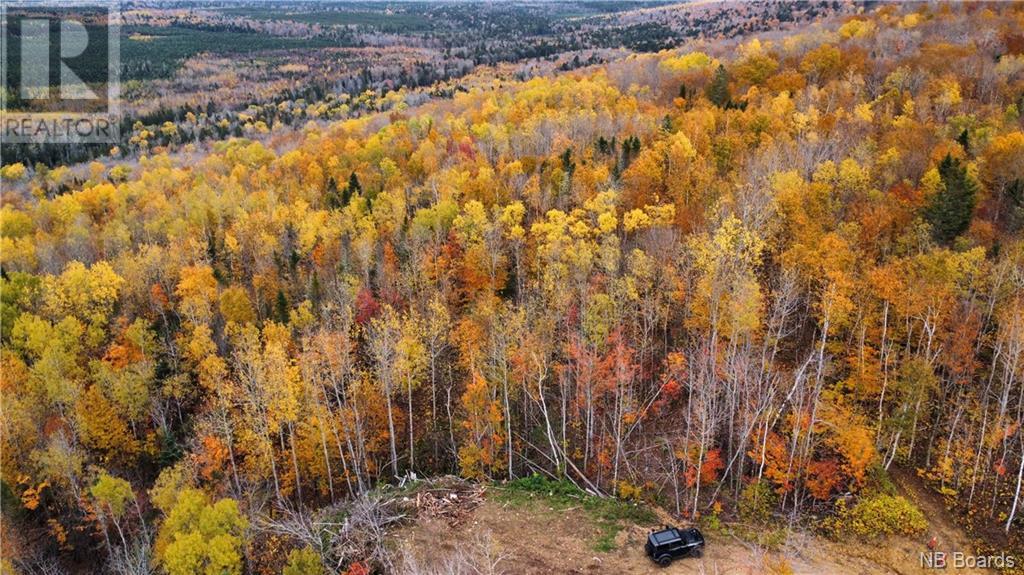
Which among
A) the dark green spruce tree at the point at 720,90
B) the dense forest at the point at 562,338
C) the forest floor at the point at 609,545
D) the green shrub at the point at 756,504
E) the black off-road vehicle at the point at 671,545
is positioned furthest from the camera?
the dark green spruce tree at the point at 720,90

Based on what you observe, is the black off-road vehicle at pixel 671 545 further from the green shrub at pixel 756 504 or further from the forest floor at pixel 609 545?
the green shrub at pixel 756 504

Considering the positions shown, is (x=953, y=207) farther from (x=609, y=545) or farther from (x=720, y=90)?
(x=720, y=90)

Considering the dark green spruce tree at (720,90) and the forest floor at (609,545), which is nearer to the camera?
the forest floor at (609,545)

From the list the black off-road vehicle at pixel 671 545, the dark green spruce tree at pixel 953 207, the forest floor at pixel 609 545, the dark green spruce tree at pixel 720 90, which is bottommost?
the forest floor at pixel 609 545

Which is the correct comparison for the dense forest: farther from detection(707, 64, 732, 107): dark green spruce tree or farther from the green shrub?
detection(707, 64, 732, 107): dark green spruce tree

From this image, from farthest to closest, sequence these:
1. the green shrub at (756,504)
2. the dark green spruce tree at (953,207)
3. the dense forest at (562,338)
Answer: the dark green spruce tree at (953,207)
the dense forest at (562,338)
the green shrub at (756,504)

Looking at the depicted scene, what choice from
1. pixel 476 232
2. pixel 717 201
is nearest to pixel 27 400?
pixel 476 232

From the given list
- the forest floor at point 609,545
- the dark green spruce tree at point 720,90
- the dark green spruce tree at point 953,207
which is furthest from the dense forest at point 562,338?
the dark green spruce tree at point 720,90

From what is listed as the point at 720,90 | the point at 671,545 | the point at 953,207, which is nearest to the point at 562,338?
the point at 671,545
